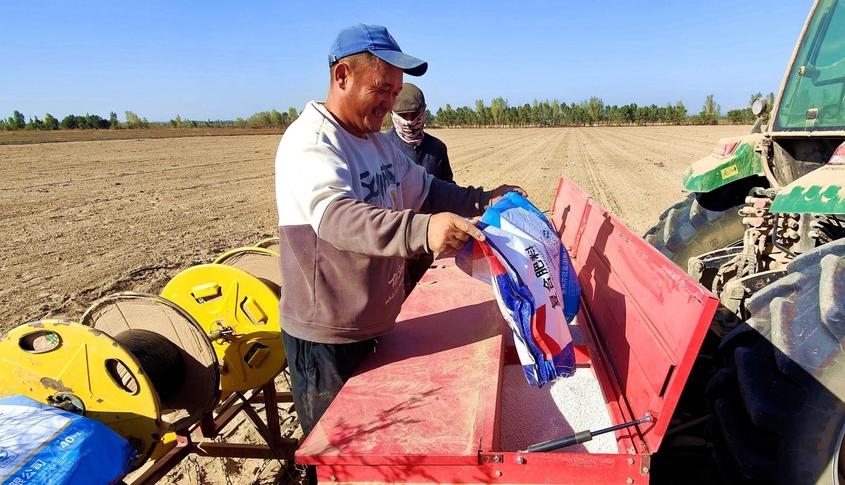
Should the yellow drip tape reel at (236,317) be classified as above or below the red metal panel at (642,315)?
below

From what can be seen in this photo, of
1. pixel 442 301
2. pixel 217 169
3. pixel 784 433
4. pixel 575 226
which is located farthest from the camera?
pixel 217 169

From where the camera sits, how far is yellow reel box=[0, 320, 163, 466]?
2.25m

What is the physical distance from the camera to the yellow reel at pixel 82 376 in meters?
2.25

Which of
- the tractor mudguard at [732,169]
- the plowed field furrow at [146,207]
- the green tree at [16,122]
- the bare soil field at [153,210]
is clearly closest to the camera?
the tractor mudguard at [732,169]

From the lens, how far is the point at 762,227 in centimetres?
311

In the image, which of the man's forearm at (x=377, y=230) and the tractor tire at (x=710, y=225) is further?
the tractor tire at (x=710, y=225)

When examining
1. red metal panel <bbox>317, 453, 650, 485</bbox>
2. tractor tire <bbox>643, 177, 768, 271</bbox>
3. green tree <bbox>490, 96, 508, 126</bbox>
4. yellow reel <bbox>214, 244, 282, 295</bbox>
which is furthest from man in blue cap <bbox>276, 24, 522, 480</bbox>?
green tree <bbox>490, 96, 508, 126</bbox>

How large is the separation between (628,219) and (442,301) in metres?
7.54

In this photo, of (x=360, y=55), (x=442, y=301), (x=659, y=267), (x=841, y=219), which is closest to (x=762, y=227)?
(x=841, y=219)

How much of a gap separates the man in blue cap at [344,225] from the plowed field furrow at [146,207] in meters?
4.69

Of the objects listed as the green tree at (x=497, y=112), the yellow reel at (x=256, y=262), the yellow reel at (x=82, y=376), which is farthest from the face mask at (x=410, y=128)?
the green tree at (x=497, y=112)

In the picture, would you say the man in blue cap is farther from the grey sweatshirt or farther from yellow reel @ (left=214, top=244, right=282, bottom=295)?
yellow reel @ (left=214, top=244, right=282, bottom=295)

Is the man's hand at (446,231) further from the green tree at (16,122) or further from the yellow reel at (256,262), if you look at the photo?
the green tree at (16,122)

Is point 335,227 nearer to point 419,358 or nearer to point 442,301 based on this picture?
point 419,358
